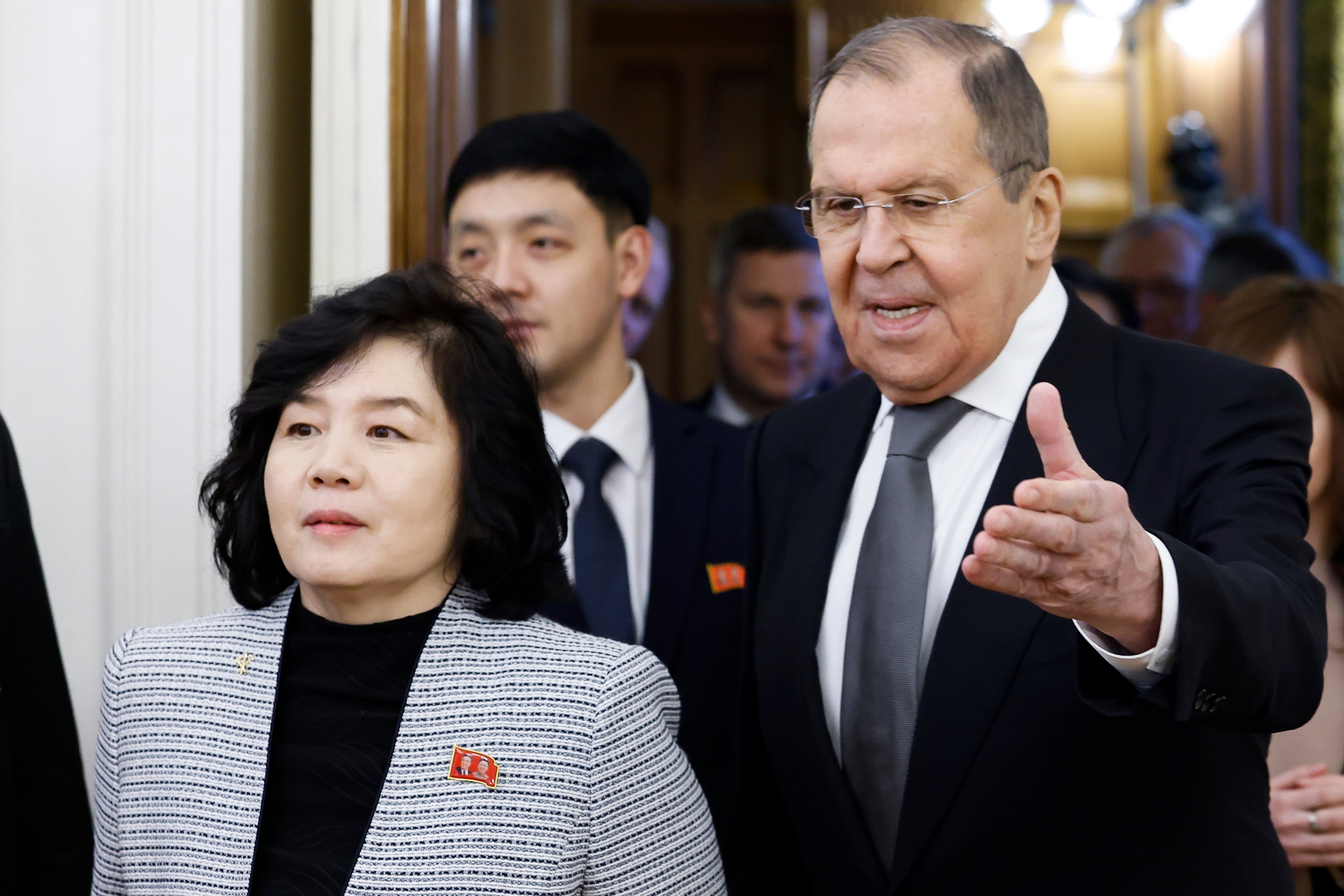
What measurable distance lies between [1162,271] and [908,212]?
3004mm

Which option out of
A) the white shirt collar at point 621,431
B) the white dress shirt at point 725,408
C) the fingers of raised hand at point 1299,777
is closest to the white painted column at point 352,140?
the white shirt collar at point 621,431

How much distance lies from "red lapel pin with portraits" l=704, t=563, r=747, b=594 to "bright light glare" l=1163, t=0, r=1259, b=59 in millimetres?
5298

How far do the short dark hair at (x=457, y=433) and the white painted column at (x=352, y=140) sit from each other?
0.54m

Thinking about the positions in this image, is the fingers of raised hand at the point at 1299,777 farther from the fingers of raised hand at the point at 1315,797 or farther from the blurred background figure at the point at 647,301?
the blurred background figure at the point at 647,301

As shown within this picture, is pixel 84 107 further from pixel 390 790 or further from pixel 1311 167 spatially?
pixel 1311 167

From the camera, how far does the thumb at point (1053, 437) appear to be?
50.9 inches

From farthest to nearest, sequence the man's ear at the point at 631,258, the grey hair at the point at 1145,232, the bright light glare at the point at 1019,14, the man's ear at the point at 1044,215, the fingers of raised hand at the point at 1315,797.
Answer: the bright light glare at the point at 1019,14, the grey hair at the point at 1145,232, the man's ear at the point at 631,258, the fingers of raised hand at the point at 1315,797, the man's ear at the point at 1044,215

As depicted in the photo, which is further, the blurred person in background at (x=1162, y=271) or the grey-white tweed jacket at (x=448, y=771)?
the blurred person in background at (x=1162, y=271)

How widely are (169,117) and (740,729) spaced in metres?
1.38

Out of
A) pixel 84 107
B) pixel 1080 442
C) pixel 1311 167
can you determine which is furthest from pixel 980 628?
pixel 1311 167

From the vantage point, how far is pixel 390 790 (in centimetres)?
171

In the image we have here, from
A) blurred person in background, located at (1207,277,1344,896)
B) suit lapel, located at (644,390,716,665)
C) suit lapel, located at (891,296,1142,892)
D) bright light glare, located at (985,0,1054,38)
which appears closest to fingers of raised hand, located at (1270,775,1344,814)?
blurred person in background, located at (1207,277,1344,896)

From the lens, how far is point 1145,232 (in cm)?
466

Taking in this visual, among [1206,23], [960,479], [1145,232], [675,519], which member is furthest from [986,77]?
[1206,23]
